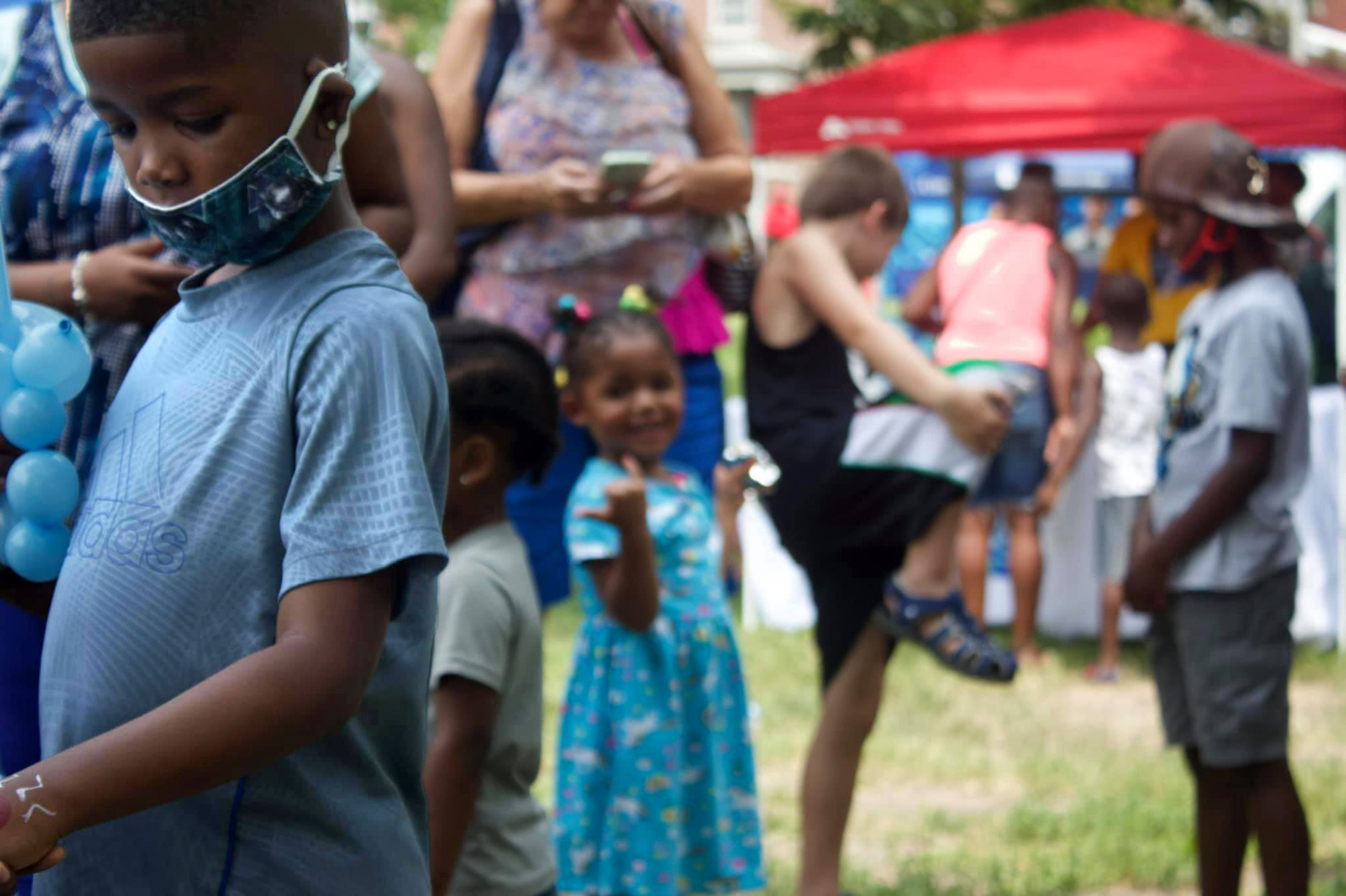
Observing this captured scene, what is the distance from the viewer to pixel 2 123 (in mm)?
2553

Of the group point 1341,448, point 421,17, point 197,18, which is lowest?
point 421,17

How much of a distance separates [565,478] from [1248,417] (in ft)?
4.59

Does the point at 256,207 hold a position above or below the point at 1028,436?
above

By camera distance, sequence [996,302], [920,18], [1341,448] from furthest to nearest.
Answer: [920,18]
[1341,448]
[996,302]

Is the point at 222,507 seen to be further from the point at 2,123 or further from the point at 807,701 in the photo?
the point at 807,701

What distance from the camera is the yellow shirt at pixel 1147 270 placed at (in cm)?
727

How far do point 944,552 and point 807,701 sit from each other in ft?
8.89

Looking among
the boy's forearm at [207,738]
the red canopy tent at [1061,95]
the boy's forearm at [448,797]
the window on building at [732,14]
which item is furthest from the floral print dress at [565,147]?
the window on building at [732,14]

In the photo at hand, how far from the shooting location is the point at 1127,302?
23.0ft

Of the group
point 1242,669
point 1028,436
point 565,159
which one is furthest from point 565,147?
point 1028,436

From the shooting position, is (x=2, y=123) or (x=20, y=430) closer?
(x=20, y=430)

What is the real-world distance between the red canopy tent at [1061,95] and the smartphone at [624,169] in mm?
4207

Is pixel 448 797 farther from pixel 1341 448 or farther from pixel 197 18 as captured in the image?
pixel 1341 448

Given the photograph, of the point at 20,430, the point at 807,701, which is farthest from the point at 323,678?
the point at 807,701
